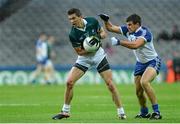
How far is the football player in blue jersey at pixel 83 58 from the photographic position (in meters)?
15.0

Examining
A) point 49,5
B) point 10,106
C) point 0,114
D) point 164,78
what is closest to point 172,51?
point 164,78

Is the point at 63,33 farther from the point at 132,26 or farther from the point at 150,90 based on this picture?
the point at 150,90

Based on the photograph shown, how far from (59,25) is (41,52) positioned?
4071 millimetres

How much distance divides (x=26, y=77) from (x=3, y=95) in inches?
441

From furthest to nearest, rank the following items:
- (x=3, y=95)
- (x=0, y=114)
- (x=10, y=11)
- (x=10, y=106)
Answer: (x=10, y=11) → (x=3, y=95) → (x=10, y=106) → (x=0, y=114)

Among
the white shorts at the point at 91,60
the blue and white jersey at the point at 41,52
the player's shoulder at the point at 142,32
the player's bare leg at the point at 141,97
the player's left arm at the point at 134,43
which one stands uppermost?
the blue and white jersey at the point at 41,52

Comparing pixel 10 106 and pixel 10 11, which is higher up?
pixel 10 11

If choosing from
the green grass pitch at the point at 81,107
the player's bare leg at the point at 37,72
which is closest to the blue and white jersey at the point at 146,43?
the green grass pitch at the point at 81,107

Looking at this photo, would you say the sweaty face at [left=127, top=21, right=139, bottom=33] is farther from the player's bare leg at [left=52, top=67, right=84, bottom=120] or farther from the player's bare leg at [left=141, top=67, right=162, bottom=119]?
the player's bare leg at [left=52, top=67, right=84, bottom=120]

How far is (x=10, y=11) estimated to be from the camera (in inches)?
1535

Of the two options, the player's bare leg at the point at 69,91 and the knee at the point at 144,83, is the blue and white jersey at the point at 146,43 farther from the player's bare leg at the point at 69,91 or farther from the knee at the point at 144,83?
the player's bare leg at the point at 69,91

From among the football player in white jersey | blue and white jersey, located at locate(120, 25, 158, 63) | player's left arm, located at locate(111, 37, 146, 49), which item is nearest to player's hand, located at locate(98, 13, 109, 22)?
the football player in white jersey

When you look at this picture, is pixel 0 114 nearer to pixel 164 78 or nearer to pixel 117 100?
pixel 117 100

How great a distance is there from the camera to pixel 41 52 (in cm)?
3572
